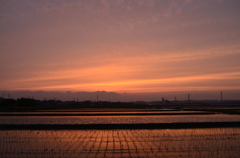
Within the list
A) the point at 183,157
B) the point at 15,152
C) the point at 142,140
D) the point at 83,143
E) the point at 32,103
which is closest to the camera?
→ the point at 183,157

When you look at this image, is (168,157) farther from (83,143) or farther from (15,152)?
(15,152)

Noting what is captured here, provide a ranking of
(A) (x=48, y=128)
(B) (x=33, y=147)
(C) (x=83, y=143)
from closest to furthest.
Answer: (B) (x=33, y=147) → (C) (x=83, y=143) → (A) (x=48, y=128)

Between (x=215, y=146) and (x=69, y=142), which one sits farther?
(x=69, y=142)

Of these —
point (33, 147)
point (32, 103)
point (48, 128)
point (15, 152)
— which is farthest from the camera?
point (32, 103)

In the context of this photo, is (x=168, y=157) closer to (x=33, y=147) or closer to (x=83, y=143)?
(x=83, y=143)

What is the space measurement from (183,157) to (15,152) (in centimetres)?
704

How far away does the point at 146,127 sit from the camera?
66.0 ft

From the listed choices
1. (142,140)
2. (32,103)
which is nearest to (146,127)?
(142,140)

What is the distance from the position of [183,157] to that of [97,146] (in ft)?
14.0

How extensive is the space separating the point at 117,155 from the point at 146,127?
398 inches

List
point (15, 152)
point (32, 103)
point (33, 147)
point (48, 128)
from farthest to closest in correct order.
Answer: point (32, 103)
point (48, 128)
point (33, 147)
point (15, 152)

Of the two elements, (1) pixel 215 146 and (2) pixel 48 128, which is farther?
(2) pixel 48 128

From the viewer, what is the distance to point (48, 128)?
1966cm

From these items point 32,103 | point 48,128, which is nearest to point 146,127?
point 48,128
